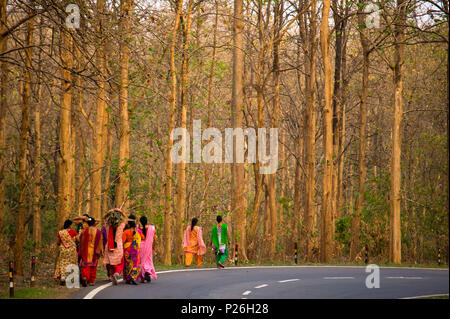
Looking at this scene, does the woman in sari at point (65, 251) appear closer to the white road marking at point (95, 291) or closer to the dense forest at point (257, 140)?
the white road marking at point (95, 291)

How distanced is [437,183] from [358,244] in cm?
606

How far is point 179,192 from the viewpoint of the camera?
27688mm

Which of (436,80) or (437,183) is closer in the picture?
(437,183)

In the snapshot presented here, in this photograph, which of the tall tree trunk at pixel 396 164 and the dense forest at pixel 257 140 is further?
the tall tree trunk at pixel 396 164

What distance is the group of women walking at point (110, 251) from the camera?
16.1 metres

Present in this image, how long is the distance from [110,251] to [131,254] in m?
0.55

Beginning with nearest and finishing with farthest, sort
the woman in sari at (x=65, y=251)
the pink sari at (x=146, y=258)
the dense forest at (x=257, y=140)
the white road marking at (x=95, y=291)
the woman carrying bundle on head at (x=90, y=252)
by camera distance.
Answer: the white road marking at (x=95, y=291), the woman carrying bundle on head at (x=90, y=252), the woman in sari at (x=65, y=251), the pink sari at (x=146, y=258), the dense forest at (x=257, y=140)

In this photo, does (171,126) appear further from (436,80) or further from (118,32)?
(436,80)

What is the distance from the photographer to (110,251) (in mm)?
16188

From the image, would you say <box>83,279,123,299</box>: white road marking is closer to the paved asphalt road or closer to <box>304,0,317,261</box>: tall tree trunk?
the paved asphalt road

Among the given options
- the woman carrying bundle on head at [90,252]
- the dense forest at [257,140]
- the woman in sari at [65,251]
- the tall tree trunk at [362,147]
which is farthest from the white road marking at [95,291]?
the tall tree trunk at [362,147]

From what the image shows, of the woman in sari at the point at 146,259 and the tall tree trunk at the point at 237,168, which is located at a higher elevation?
the tall tree trunk at the point at 237,168

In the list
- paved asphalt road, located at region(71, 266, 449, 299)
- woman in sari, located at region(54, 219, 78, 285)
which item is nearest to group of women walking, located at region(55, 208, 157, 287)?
woman in sari, located at region(54, 219, 78, 285)
